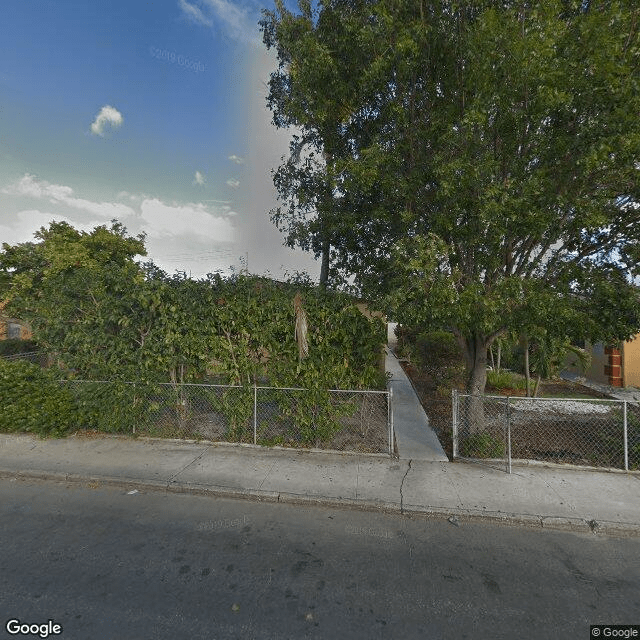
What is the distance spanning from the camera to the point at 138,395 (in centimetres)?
619

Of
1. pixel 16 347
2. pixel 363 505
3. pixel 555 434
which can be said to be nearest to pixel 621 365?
pixel 555 434

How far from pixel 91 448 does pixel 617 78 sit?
9084 millimetres

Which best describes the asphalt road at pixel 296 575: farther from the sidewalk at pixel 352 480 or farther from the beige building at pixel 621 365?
the beige building at pixel 621 365

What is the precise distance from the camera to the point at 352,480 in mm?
4688

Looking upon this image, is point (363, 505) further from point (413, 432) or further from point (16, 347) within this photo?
point (16, 347)

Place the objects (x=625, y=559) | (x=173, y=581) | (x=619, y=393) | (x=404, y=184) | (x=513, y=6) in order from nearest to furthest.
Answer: (x=173, y=581) < (x=625, y=559) < (x=513, y=6) < (x=404, y=184) < (x=619, y=393)

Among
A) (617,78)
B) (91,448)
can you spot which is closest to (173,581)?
(91,448)

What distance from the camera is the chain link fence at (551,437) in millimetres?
5086

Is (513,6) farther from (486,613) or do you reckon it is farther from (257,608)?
(257,608)

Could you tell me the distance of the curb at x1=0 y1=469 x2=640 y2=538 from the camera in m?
3.69

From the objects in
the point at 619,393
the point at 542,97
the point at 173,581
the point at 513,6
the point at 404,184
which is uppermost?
the point at 513,6

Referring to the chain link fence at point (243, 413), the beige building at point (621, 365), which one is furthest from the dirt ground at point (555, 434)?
the beige building at point (621, 365)

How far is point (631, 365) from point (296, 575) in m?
13.6

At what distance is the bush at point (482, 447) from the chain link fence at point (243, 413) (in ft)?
4.21
